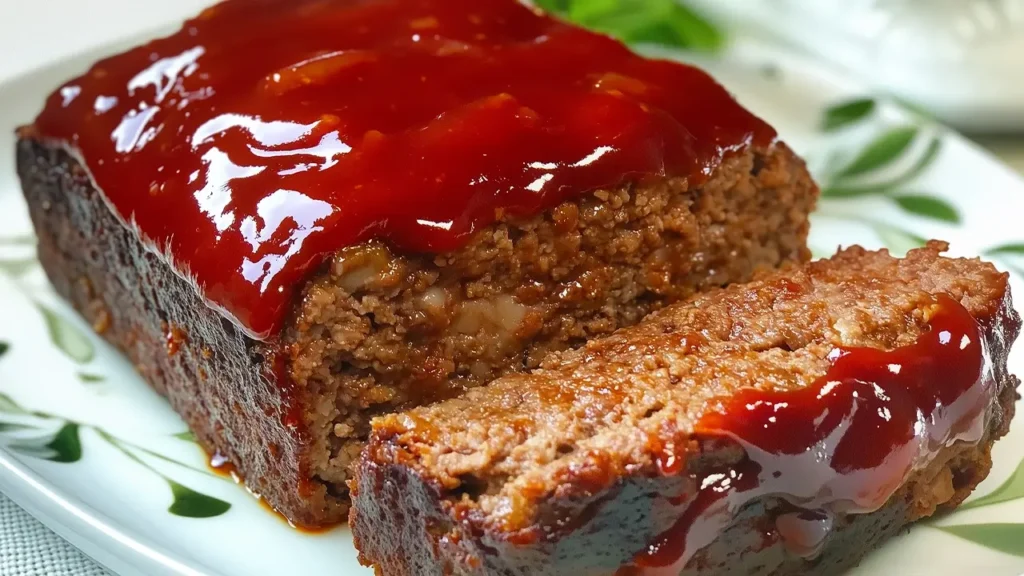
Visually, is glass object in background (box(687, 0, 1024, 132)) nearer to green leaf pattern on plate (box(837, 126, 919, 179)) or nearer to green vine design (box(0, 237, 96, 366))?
green leaf pattern on plate (box(837, 126, 919, 179))

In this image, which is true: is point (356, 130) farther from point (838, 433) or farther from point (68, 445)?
point (838, 433)

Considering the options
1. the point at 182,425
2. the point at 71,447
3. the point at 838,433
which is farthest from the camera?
the point at 182,425

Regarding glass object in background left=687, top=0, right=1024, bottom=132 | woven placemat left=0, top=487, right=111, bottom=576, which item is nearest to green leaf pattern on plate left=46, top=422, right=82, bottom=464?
woven placemat left=0, top=487, right=111, bottom=576

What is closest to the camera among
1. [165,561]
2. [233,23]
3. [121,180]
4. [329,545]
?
[165,561]

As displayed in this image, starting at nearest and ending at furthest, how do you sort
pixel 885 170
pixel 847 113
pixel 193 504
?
pixel 193 504 < pixel 885 170 < pixel 847 113

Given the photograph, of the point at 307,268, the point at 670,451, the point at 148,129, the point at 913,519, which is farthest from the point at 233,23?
the point at 913,519

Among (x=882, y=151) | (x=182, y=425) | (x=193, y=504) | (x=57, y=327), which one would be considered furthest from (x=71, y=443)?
(x=882, y=151)

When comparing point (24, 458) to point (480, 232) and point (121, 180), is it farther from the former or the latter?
point (480, 232)
